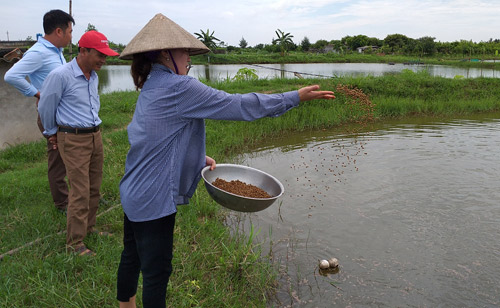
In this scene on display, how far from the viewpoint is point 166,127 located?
5.25 ft

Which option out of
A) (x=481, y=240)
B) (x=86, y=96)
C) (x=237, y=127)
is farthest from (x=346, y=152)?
(x=86, y=96)

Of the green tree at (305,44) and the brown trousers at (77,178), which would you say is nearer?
the brown trousers at (77,178)

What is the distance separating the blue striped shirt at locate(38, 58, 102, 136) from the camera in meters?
2.62

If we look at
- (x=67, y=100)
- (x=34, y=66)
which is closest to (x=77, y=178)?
(x=67, y=100)

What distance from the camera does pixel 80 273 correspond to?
2521mm

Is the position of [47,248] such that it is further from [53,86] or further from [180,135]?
[180,135]

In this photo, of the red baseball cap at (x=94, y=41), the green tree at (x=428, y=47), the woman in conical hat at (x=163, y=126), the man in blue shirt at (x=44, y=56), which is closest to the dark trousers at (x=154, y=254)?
the woman in conical hat at (x=163, y=126)

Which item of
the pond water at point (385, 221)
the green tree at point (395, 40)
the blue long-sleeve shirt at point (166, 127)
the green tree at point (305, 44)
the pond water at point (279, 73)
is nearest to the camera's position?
the blue long-sleeve shirt at point (166, 127)

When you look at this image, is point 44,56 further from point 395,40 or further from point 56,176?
point 395,40

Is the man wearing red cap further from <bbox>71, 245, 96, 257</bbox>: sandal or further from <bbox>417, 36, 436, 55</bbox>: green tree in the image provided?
<bbox>417, 36, 436, 55</bbox>: green tree

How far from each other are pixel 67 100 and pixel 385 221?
3267mm

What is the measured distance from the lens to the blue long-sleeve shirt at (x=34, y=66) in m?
2.99

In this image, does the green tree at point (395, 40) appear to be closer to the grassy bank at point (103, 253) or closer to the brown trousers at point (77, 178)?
the grassy bank at point (103, 253)

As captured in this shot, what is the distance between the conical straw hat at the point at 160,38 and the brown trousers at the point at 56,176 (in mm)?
1936
